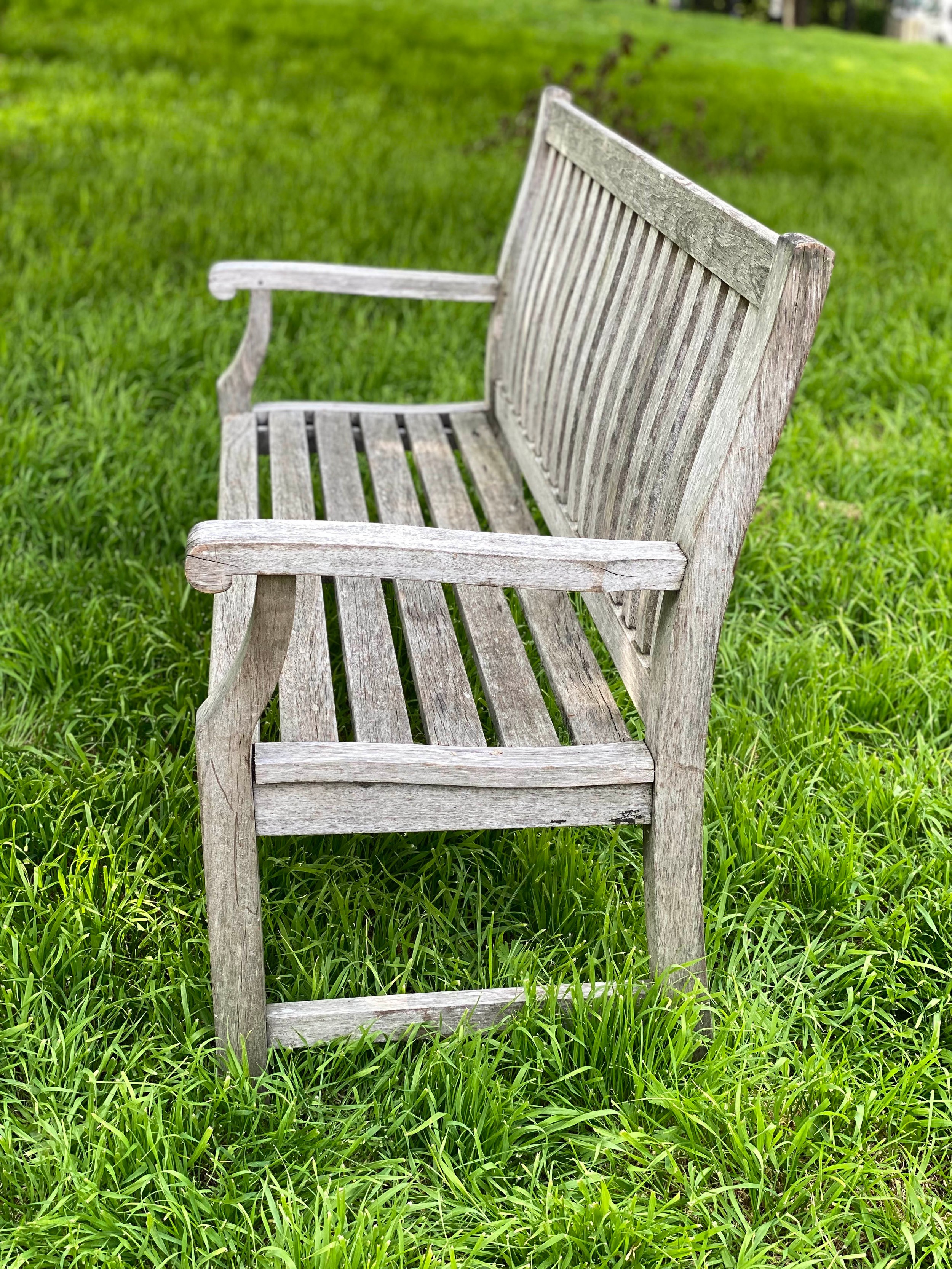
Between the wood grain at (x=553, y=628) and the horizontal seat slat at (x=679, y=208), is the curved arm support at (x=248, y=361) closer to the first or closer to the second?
the wood grain at (x=553, y=628)

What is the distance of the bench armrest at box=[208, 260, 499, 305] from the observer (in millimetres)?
2811

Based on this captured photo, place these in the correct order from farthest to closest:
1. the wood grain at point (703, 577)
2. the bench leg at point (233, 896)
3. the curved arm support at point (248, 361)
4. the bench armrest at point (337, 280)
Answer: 1. the curved arm support at point (248, 361)
2. the bench armrest at point (337, 280)
3. the bench leg at point (233, 896)
4. the wood grain at point (703, 577)

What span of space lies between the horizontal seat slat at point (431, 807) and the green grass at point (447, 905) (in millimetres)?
289

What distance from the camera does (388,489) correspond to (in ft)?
8.85

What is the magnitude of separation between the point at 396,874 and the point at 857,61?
16.8m

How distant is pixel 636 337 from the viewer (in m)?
2.06

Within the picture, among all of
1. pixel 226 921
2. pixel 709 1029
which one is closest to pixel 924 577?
pixel 709 1029

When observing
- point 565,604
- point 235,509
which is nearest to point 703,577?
point 565,604

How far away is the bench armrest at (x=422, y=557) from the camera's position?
5.06ft

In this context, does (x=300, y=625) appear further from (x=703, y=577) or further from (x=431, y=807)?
(x=703, y=577)

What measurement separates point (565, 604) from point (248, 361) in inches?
48.3

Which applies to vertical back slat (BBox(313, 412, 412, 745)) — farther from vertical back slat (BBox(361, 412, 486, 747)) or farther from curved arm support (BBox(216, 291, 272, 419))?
curved arm support (BBox(216, 291, 272, 419))

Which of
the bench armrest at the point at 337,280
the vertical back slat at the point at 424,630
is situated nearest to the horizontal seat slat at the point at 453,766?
the vertical back slat at the point at 424,630

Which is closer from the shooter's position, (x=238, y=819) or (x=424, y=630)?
(x=238, y=819)
